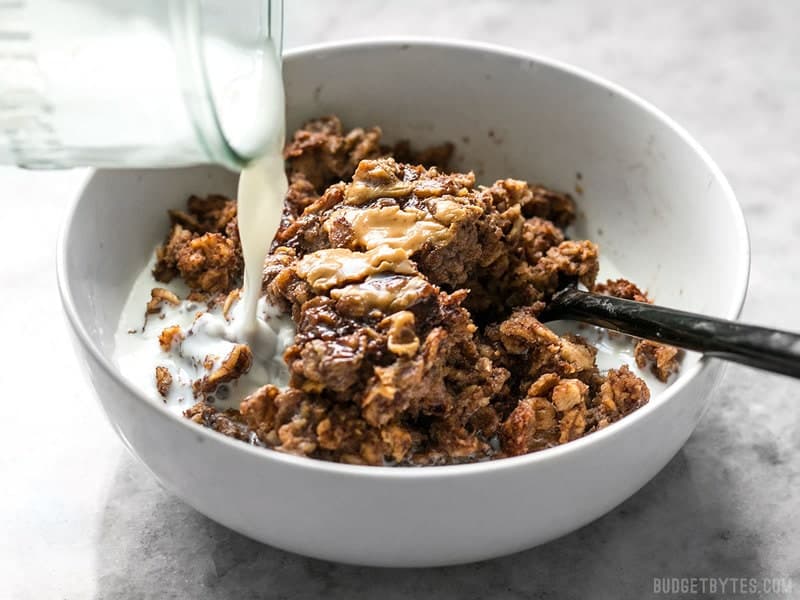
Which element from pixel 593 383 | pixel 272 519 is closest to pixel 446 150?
pixel 593 383

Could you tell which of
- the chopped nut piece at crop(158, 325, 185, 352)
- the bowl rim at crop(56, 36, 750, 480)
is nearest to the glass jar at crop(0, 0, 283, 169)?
the bowl rim at crop(56, 36, 750, 480)

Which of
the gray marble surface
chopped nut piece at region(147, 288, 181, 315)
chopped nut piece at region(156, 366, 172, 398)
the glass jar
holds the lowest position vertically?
the gray marble surface

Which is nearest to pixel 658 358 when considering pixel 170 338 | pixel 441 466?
pixel 441 466

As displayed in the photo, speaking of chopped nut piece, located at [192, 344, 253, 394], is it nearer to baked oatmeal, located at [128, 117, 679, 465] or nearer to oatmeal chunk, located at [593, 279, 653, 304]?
baked oatmeal, located at [128, 117, 679, 465]

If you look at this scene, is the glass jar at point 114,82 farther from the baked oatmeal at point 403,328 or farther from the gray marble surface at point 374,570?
the gray marble surface at point 374,570

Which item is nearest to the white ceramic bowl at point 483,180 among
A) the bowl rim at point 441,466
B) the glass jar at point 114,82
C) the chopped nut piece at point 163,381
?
the bowl rim at point 441,466

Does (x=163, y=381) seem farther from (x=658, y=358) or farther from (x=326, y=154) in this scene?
(x=658, y=358)

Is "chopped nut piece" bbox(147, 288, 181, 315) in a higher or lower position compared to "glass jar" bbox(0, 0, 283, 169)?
lower

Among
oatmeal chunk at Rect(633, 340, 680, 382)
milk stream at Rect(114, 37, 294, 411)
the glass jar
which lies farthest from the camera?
oatmeal chunk at Rect(633, 340, 680, 382)

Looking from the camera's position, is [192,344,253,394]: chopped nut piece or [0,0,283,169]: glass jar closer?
[0,0,283,169]: glass jar
